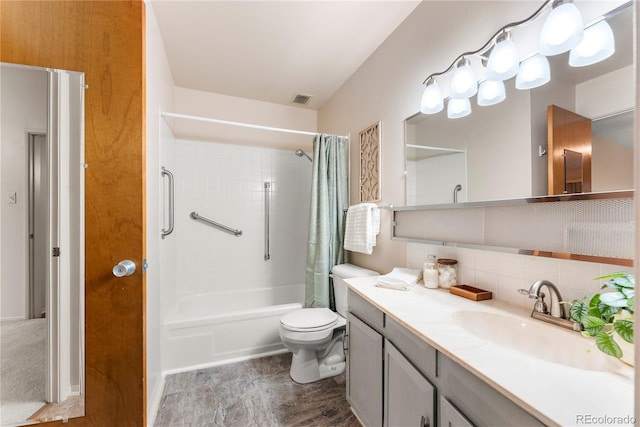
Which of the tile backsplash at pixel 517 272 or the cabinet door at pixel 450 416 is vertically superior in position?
the tile backsplash at pixel 517 272

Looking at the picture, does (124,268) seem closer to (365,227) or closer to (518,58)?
(365,227)

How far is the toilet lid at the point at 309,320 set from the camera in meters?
1.73

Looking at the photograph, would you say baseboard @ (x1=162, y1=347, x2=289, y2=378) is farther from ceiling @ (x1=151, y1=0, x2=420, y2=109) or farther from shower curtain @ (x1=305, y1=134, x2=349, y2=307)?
ceiling @ (x1=151, y1=0, x2=420, y2=109)

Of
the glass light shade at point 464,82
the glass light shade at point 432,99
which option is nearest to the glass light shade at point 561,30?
the glass light shade at point 464,82

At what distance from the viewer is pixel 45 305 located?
93 cm

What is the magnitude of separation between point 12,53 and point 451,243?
197 centimetres

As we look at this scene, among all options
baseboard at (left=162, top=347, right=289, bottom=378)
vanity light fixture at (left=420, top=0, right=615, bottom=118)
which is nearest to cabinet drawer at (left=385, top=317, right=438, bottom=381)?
vanity light fixture at (left=420, top=0, right=615, bottom=118)

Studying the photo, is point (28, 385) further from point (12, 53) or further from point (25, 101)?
point (12, 53)

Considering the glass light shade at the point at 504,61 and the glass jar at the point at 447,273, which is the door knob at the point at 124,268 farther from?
the glass light shade at the point at 504,61

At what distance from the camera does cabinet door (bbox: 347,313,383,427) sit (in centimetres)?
119

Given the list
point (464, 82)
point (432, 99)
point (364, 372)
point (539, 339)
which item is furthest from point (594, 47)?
point (364, 372)

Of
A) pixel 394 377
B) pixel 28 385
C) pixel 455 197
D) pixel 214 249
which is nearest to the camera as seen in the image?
pixel 28 385

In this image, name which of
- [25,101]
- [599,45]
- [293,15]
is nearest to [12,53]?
[25,101]

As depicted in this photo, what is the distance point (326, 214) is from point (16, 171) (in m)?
1.76
